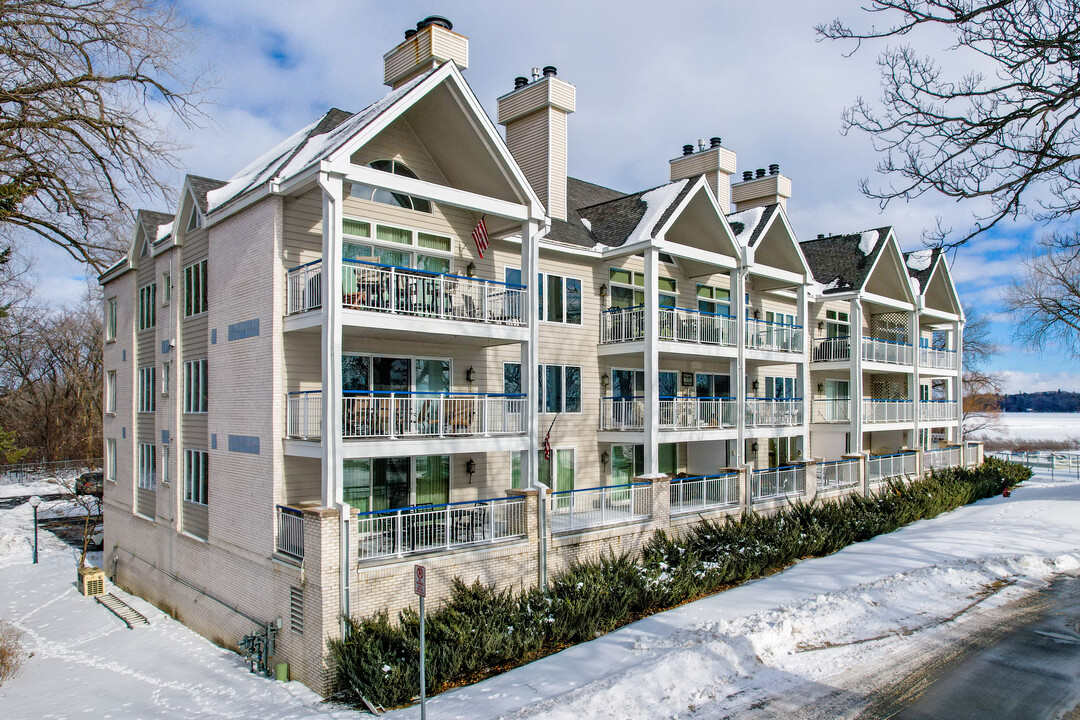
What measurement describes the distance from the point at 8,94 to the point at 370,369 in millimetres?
7685

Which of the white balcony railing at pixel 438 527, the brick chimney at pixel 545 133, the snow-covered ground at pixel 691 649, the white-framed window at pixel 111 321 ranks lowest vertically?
the snow-covered ground at pixel 691 649

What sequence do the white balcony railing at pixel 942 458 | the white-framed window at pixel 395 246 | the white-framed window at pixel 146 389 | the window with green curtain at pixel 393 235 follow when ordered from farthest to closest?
the white balcony railing at pixel 942 458 < the white-framed window at pixel 146 389 < the window with green curtain at pixel 393 235 < the white-framed window at pixel 395 246

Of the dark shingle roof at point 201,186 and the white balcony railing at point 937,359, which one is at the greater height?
the dark shingle roof at point 201,186

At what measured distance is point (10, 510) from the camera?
3491 cm

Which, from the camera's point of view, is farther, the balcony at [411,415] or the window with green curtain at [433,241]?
the window with green curtain at [433,241]

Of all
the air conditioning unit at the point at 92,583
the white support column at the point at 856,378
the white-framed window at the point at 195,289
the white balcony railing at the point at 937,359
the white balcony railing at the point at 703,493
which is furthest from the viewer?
the white balcony railing at the point at 937,359

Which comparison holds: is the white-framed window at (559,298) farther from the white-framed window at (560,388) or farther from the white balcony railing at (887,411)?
the white balcony railing at (887,411)

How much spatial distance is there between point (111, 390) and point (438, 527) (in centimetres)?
1673

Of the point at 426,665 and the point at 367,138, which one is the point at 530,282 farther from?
the point at 426,665

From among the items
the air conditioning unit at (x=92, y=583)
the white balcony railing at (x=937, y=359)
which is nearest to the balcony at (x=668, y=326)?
the white balcony railing at (x=937, y=359)

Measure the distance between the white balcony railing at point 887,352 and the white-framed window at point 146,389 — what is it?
975 inches

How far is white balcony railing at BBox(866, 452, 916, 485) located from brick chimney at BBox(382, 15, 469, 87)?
64.1ft

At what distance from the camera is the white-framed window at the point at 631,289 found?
20828mm

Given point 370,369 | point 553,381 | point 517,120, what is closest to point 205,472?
point 370,369
